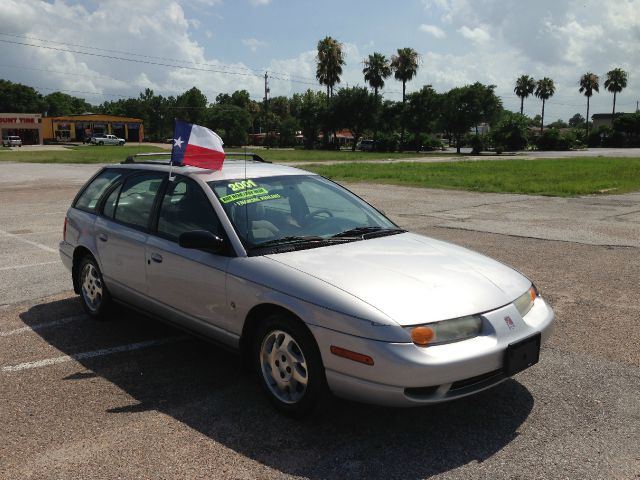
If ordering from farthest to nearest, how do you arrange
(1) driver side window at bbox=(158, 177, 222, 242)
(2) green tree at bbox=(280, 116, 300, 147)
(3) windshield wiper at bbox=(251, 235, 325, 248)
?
(2) green tree at bbox=(280, 116, 300, 147) → (1) driver side window at bbox=(158, 177, 222, 242) → (3) windshield wiper at bbox=(251, 235, 325, 248)

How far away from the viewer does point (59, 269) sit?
7.74m

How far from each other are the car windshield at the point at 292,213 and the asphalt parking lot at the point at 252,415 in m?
1.05

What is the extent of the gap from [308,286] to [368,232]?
1.17 metres

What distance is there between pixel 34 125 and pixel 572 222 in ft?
321

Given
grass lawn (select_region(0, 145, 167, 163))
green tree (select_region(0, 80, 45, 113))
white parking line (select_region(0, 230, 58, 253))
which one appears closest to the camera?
white parking line (select_region(0, 230, 58, 253))

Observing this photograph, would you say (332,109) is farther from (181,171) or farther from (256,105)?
(181,171)

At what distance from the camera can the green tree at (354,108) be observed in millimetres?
78312

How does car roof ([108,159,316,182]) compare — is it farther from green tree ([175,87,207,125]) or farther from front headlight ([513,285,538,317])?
green tree ([175,87,207,125])

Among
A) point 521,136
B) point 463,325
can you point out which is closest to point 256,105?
point 521,136

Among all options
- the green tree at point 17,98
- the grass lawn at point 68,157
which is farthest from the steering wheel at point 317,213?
the green tree at point 17,98

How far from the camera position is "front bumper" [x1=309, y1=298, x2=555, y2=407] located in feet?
10.1

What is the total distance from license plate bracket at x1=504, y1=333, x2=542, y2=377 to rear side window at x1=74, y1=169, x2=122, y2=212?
382 cm

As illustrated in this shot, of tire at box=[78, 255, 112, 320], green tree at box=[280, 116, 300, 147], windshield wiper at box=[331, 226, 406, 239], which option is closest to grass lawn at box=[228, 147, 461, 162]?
green tree at box=[280, 116, 300, 147]

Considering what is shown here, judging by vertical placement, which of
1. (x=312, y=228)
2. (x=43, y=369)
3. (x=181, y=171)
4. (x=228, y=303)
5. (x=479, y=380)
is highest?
(x=181, y=171)
